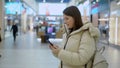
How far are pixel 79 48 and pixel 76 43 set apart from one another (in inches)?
2.6

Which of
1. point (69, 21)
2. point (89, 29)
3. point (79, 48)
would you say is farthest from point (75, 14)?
point (79, 48)

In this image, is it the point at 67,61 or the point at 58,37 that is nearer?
the point at 67,61

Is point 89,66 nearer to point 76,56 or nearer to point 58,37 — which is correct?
point 76,56

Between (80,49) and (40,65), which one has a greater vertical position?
(80,49)

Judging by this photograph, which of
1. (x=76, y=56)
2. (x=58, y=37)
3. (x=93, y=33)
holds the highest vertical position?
(x=93, y=33)

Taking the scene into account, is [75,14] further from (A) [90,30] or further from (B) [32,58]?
(B) [32,58]

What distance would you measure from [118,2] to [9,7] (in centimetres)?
1678

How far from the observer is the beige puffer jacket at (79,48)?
8.55 feet

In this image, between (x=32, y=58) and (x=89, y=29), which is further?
(x=32, y=58)

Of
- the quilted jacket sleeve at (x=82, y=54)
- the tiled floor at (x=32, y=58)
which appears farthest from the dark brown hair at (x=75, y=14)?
the tiled floor at (x=32, y=58)

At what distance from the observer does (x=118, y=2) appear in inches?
733

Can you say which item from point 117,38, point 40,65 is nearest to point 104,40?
point 117,38

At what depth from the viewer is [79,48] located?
8.65 ft

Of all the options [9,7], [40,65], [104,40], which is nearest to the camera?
[40,65]
